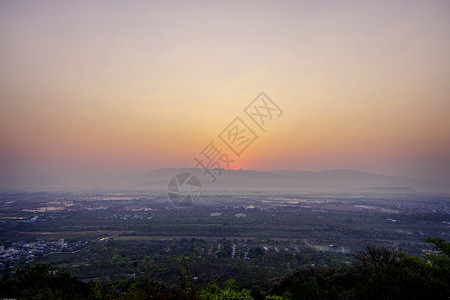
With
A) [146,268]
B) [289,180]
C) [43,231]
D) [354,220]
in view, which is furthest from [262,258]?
[289,180]

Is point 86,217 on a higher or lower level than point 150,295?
lower

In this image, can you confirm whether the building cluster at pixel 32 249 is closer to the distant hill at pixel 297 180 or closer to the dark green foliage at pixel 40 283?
the dark green foliage at pixel 40 283

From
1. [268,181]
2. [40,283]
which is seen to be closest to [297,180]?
[268,181]

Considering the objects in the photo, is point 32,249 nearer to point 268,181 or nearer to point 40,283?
point 40,283

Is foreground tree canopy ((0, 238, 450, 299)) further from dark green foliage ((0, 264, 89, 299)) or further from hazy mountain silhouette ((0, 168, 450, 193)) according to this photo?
hazy mountain silhouette ((0, 168, 450, 193))

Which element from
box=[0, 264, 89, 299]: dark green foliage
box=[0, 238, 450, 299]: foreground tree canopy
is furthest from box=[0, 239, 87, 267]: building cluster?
box=[0, 238, 450, 299]: foreground tree canopy

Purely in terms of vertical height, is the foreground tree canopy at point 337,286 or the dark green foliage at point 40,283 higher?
the foreground tree canopy at point 337,286

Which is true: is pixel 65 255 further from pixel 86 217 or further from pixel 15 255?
pixel 86 217

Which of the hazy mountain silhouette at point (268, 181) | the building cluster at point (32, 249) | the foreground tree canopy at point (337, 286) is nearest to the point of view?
the foreground tree canopy at point (337, 286)

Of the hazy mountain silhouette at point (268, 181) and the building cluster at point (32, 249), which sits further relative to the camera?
the hazy mountain silhouette at point (268, 181)

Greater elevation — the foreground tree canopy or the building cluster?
the foreground tree canopy

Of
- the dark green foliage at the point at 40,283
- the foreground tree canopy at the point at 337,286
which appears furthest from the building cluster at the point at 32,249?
the foreground tree canopy at the point at 337,286
